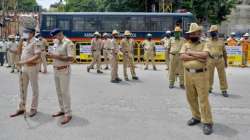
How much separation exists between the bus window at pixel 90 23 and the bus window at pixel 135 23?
197 centimetres

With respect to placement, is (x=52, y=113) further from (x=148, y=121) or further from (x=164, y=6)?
(x=164, y=6)

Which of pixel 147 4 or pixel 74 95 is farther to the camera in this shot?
pixel 147 4

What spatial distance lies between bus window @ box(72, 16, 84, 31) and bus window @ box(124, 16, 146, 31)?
284 cm

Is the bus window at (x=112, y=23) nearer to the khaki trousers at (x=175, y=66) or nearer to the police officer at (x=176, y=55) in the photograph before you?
the police officer at (x=176, y=55)

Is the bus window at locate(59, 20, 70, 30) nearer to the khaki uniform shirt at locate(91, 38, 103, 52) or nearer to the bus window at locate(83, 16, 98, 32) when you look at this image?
A: the bus window at locate(83, 16, 98, 32)

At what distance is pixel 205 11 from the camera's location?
121 ft

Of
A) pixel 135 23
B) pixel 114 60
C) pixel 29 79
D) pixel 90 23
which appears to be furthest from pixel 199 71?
pixel 90 23

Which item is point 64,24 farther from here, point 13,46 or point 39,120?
point 39,120

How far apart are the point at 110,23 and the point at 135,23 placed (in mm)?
1633

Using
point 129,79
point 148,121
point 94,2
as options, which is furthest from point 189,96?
point 94,2

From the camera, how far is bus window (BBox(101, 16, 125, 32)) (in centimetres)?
2656

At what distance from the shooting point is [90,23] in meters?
26.5

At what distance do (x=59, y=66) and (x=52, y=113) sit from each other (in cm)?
127

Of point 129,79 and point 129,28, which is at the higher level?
point 129,28
